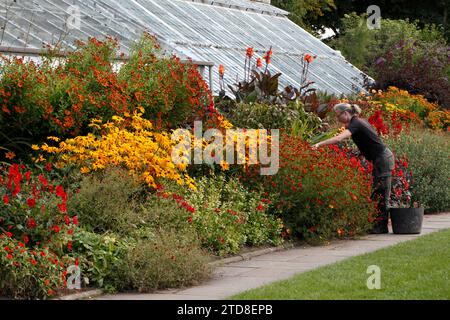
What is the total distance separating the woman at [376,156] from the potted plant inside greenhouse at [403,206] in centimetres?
16

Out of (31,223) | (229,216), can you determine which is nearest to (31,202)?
(31,223)

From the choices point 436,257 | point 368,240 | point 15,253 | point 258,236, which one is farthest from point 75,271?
point 368,240

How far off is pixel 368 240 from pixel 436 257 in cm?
214

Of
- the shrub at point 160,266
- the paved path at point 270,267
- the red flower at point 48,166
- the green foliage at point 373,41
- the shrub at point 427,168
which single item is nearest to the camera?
the paved path at point 270,267

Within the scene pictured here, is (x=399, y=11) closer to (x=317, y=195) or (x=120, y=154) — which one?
(x=317, y=195)

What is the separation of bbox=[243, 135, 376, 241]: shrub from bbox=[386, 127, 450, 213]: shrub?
116 inches

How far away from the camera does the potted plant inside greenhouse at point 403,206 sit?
12.2 m

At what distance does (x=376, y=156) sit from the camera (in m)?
12.5

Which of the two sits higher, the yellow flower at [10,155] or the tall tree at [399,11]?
the tall tree at [399,11]

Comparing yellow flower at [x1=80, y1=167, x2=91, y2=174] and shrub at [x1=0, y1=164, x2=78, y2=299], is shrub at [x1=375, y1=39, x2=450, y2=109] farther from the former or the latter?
shrub at [x1=0, y1=164, x2=78, y2=299]

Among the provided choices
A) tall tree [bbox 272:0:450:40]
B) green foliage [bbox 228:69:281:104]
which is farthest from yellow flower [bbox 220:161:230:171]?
tall tree [bbox 272:0:450:40]

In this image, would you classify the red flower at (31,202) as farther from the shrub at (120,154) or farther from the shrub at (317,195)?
the shrub at (317,195)

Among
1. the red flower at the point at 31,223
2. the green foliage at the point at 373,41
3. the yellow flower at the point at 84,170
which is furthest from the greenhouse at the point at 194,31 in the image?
the red flower at the point at 31,223

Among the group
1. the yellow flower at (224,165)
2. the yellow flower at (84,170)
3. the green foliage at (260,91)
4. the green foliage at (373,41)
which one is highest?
the green foliage at (373,41)
